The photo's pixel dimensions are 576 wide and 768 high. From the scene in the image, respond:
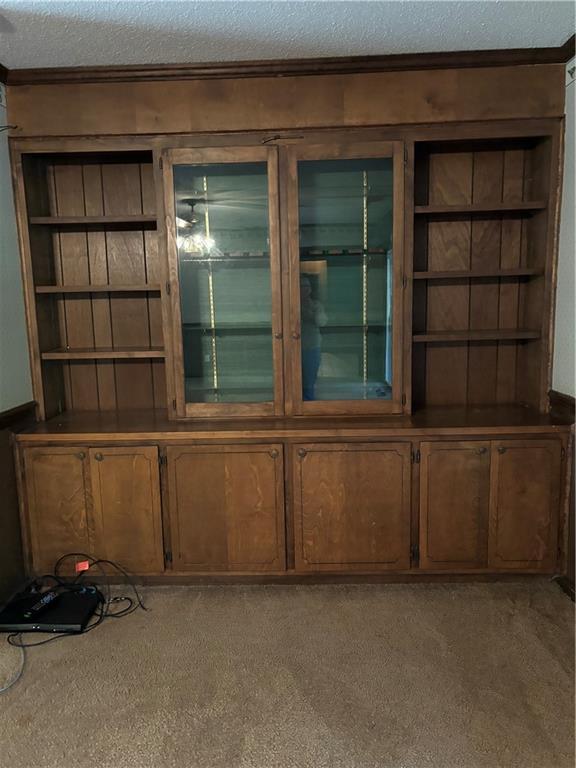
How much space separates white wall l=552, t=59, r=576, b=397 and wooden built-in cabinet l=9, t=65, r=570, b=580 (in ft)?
0.19

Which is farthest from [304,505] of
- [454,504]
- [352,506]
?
[454,504]

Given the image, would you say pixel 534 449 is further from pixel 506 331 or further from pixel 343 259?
pixel 343 259

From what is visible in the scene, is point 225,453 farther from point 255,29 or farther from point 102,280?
point 255,29

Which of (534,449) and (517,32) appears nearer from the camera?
(517,32)

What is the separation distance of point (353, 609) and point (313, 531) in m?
0.38

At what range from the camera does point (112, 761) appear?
158cm

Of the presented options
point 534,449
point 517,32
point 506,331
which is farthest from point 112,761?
point 517,32

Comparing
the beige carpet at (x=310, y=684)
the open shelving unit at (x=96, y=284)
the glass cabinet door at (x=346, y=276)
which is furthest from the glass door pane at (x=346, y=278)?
the beige carpet at (x=310, y=684)

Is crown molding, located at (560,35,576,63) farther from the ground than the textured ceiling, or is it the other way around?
the textured ceiling

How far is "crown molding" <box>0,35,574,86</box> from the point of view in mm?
2301

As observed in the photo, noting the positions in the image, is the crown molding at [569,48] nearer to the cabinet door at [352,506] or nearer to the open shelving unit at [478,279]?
the open shelving unit at [478,279]

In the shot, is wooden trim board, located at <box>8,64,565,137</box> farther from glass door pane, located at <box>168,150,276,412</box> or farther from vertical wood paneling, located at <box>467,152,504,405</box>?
vertical wood paneling, located at <box>467,152,504,405</box>

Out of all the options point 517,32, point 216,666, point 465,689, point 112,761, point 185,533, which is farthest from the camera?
point 185,533

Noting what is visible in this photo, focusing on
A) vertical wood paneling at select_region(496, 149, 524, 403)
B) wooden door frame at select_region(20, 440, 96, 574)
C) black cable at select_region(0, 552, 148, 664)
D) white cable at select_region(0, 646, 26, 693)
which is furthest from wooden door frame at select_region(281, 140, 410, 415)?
white cable at select_region(0, 646, 26, 693)
